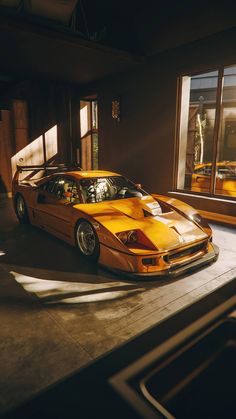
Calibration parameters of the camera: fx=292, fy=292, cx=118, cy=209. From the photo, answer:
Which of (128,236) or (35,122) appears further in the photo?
(35,122)

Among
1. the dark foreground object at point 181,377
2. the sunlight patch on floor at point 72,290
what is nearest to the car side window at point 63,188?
the sunlight patch on floor at point 72,290

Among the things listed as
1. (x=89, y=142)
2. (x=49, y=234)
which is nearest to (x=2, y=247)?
(x=49, y=234)

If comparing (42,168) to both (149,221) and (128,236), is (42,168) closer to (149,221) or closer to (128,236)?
(149,221)

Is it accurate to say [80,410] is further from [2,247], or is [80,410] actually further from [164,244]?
[2,247]

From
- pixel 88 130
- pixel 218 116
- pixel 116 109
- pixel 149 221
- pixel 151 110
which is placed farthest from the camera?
pixel 88 130

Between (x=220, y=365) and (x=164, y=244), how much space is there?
2383 mm

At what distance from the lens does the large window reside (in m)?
6.91

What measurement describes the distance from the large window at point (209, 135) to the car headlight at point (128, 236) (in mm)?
4020

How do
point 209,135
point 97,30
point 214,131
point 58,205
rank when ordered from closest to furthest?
1. point 58,205
2. point 214,131
3. point 97,30
4. point 209,135

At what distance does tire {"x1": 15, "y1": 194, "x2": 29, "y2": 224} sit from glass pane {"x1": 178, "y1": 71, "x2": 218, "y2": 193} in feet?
13.1

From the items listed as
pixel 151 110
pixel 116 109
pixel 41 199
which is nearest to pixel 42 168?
pixel 41 199

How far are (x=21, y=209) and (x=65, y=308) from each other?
3601mm

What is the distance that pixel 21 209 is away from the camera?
19.9 feet

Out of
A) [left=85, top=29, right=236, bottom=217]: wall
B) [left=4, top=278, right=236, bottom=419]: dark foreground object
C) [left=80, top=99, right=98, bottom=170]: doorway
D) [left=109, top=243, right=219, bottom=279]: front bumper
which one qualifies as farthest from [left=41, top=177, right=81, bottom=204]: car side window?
[left=80, top=99, right=98, bottom=170]: doorway
